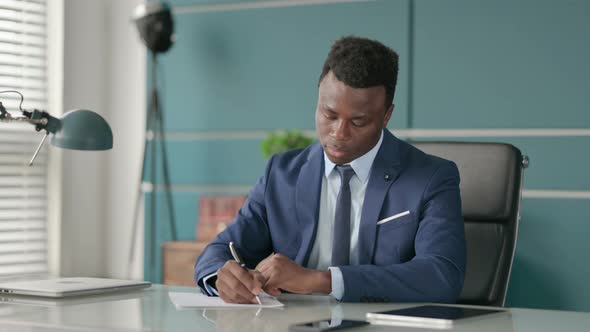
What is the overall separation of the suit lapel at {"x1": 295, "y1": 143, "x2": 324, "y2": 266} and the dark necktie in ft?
0.21

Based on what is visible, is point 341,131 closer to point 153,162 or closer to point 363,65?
point 363,65

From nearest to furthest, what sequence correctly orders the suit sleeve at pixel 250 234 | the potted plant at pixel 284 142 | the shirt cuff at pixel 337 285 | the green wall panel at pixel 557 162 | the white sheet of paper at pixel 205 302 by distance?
the white sheet of paper at pixel 205 302 → the shirt cuff at pixel 337 285 → the suit sleeve at pixel 250 234 → the green wall panel at pixel 557 162 → the potted plant at pixel 284 142

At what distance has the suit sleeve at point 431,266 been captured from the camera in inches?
78.0

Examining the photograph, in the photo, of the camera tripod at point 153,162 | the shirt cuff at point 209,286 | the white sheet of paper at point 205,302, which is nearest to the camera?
the white sheet of paper at point 205,302

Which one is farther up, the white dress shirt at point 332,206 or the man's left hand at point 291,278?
the white dress shirt at point 332,206

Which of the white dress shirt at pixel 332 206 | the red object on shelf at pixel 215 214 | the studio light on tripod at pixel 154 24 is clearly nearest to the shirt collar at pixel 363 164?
the white dress shirt at pixel 332 206

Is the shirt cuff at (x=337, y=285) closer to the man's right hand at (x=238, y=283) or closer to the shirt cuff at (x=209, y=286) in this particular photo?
the man's right hand at (x=238, y=283)

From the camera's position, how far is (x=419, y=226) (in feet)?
7.41

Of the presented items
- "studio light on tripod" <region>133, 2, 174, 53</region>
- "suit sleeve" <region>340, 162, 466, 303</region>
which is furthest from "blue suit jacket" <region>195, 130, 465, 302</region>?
"studio light on tripod" <region>133, 2, 174, 53</region>

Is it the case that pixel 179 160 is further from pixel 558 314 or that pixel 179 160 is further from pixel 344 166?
pixel 558 314

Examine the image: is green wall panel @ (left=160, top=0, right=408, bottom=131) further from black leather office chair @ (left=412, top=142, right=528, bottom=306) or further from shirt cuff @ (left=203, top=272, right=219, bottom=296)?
shirt cuff @ (left=203, top=272, right=219, bottom=296)

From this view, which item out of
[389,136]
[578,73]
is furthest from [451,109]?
[389,136]

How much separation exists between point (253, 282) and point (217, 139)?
2.78 metres

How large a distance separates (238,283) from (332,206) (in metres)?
0.51
